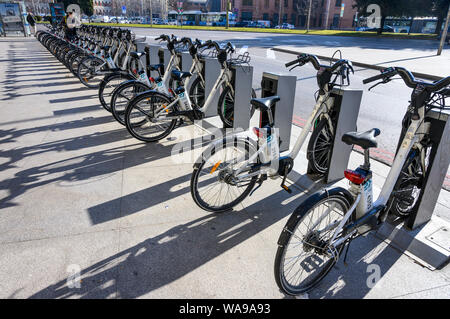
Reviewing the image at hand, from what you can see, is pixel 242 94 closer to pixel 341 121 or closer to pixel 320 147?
pixel 320 147

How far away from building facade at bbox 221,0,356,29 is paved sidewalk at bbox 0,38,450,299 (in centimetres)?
7143

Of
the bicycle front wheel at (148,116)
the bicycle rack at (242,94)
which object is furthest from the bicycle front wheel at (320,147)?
the bicycle front wheel at (148,116)

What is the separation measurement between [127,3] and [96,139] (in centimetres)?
9224

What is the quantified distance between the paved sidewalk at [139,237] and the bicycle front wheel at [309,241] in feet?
0.41

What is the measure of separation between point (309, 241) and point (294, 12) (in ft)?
255

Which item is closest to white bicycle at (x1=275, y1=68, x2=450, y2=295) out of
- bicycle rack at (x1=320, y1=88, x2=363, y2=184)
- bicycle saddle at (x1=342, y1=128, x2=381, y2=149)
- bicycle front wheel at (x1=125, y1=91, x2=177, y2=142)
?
bicycle saddle at (x1=342, y1=128, x2=381, y2=149)

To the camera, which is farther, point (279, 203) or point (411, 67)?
point (411, 67)

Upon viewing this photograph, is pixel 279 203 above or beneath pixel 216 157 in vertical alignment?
beneath

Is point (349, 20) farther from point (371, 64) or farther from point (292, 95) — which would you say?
point (292, 95)

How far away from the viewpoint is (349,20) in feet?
227

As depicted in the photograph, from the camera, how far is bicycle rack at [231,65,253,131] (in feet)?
17.3

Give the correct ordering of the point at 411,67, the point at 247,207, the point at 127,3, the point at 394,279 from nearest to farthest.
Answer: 1. the point at 394,279
2. the point at 247,207
3. the point at 411,67
4. the point at 127,3

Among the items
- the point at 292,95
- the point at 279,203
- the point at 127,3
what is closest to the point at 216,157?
the point at 279,203
